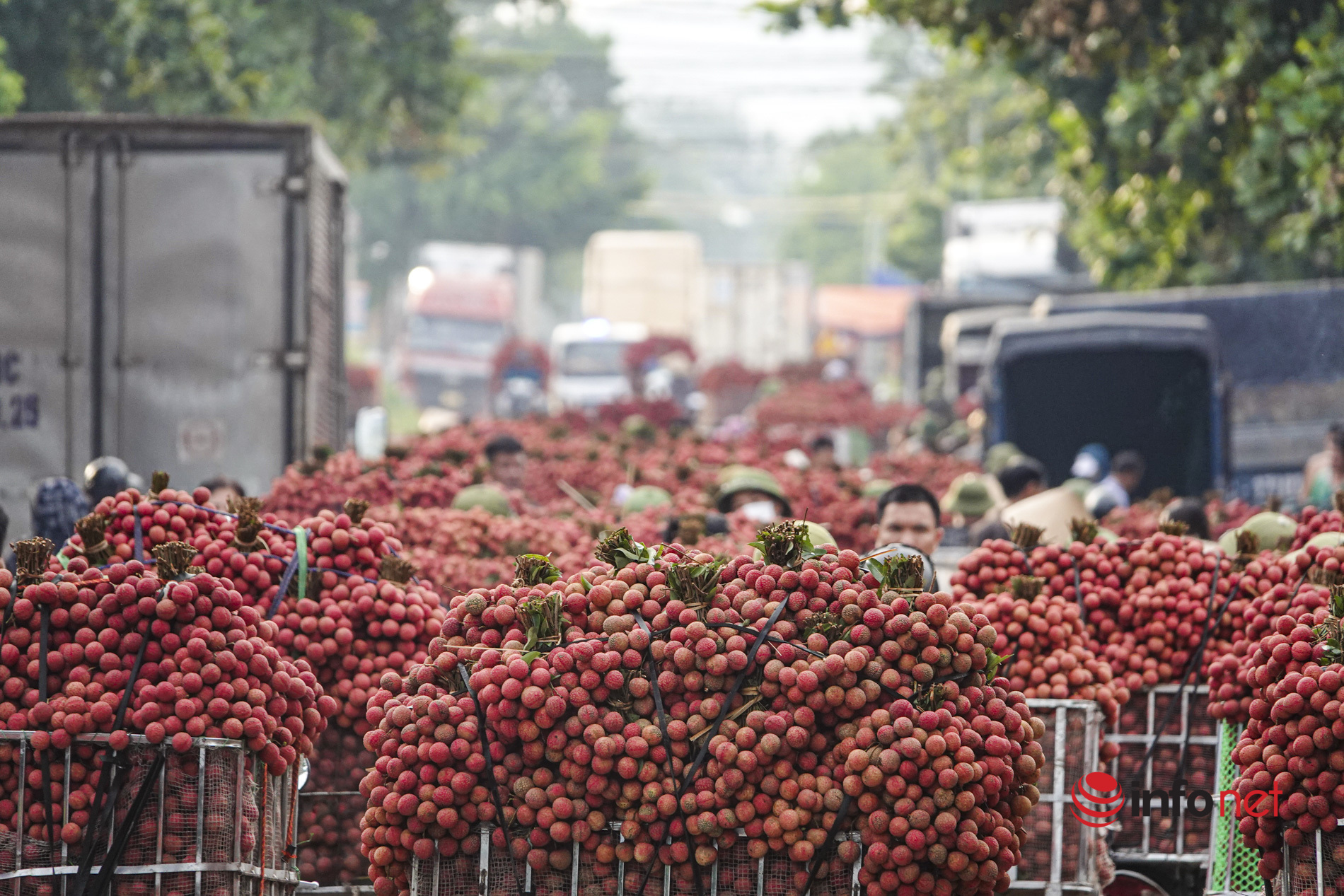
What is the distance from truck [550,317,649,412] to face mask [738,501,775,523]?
3001cm

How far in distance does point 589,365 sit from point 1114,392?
984 inches

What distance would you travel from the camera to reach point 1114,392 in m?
17.4

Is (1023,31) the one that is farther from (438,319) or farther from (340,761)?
(438,319)

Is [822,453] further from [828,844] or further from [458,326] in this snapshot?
[458,326]

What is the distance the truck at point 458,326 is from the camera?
50844 mm

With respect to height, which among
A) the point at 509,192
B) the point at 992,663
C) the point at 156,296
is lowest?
the point at 992,663

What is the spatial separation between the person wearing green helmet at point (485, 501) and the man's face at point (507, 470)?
1.82 m

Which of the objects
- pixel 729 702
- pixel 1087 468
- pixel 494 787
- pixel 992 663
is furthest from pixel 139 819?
pixel 1087 468

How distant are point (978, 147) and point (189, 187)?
58.6 feet

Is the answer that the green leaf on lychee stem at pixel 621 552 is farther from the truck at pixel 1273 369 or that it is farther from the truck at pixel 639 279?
the truck at pixel 639 279

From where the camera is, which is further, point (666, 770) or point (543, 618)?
point (543, 618)

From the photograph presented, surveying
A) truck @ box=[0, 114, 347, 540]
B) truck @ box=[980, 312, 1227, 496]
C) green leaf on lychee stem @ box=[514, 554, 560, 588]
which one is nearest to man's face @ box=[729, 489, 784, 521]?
truck @ box=[0, 114, 347, 540]

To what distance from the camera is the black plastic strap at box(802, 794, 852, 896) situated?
412 cm

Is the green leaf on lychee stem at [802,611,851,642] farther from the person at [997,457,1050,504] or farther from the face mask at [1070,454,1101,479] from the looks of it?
the face mask at [1070,454,1101,479]
